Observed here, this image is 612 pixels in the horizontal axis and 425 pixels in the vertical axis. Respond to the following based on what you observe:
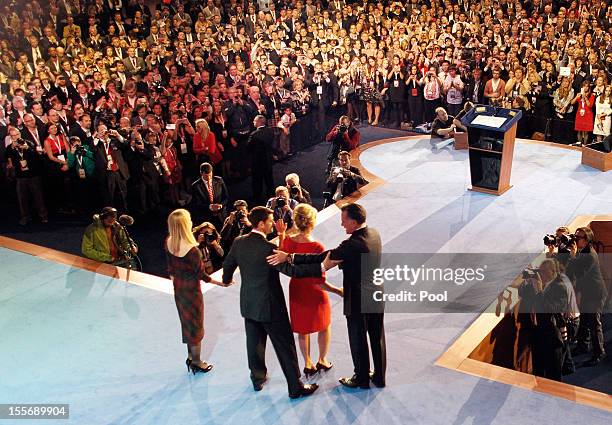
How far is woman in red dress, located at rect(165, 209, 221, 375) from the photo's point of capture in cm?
491

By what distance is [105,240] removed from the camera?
6.89 m

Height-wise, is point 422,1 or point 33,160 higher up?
point 422,1

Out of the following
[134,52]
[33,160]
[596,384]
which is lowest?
[596,384]

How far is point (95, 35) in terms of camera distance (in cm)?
1368

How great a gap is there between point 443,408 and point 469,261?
100 inches

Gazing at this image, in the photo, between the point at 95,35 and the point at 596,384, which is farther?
the point at 95,35

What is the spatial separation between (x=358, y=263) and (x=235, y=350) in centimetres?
163

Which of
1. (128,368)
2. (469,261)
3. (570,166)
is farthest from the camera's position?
(570,166)

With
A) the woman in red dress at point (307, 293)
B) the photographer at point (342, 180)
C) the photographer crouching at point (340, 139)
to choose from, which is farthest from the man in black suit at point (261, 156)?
the woman in red dress at point (307, 293)

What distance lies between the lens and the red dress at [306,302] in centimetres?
479

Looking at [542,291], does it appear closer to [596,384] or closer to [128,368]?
[596,384]

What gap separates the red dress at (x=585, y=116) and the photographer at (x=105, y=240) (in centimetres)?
760

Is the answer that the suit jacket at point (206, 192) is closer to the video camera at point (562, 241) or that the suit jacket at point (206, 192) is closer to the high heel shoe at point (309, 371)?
the high heel shoe at point (309, 371)

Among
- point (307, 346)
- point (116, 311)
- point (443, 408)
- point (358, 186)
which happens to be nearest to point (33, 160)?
point (116, 311)
